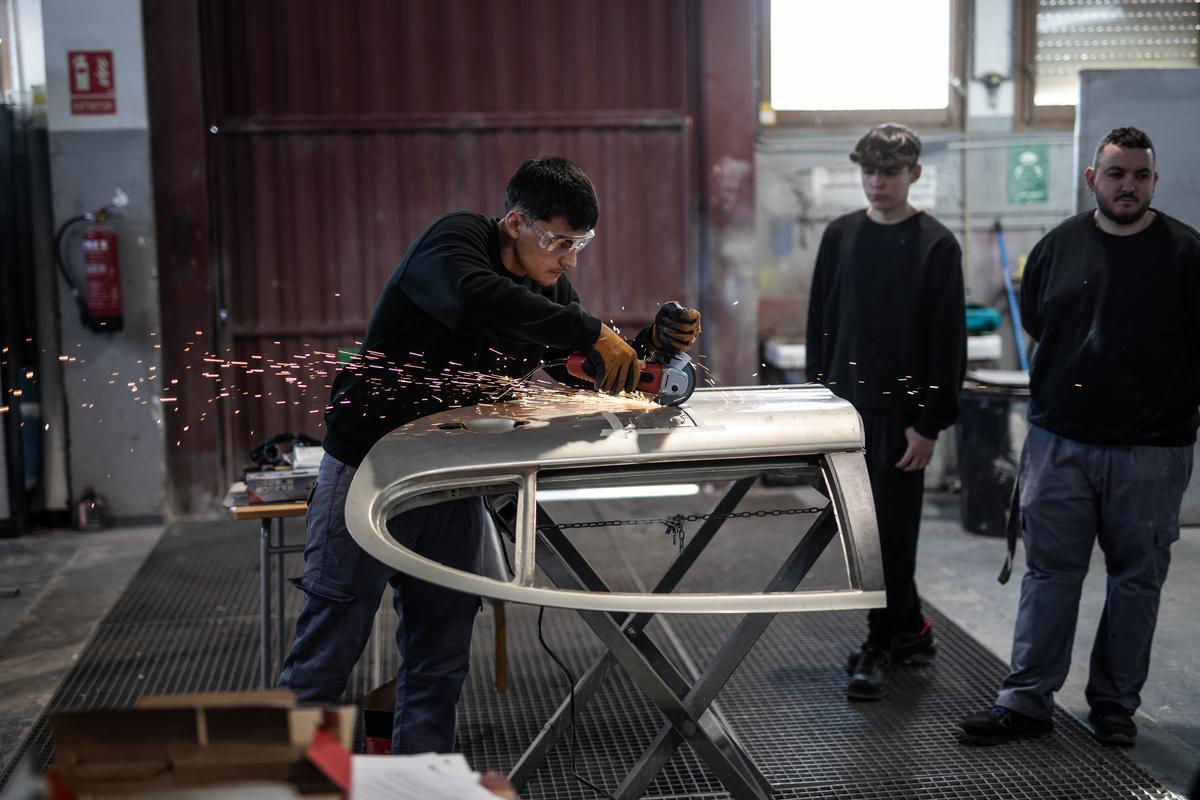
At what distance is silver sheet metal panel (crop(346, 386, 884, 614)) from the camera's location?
1.96m

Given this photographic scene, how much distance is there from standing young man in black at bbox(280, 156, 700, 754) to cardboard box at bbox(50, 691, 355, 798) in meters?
1.09

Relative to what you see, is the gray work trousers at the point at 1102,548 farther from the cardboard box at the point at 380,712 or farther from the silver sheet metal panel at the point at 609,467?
the cardboard box at the point at 380,712

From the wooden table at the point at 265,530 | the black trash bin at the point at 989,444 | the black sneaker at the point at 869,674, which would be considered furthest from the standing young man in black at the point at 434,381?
the black trash bin at the point at 989,444

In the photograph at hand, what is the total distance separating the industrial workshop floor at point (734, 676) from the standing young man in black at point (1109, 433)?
0.22 metres

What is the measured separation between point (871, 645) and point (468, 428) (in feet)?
6.26

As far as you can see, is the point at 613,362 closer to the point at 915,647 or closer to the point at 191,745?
the point at 191,745

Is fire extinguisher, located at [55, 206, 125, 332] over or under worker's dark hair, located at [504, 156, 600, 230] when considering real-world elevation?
under

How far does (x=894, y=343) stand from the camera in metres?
3.59

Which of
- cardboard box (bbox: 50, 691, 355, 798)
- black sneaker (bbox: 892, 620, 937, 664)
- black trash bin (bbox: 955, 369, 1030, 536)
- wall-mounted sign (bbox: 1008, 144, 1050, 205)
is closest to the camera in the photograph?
cardboard box (bbox: 50, 691, 355, 798)

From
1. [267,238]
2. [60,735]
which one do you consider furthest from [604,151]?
[60,735]

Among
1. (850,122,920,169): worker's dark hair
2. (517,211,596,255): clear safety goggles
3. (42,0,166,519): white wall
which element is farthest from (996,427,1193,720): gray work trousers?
(42,0,166,519): white wall

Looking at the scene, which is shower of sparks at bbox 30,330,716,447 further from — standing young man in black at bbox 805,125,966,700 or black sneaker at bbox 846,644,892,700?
black sneaker at bbox 846,644,892,700

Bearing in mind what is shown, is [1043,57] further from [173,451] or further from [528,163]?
[173,451]

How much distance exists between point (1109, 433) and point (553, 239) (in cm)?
172
